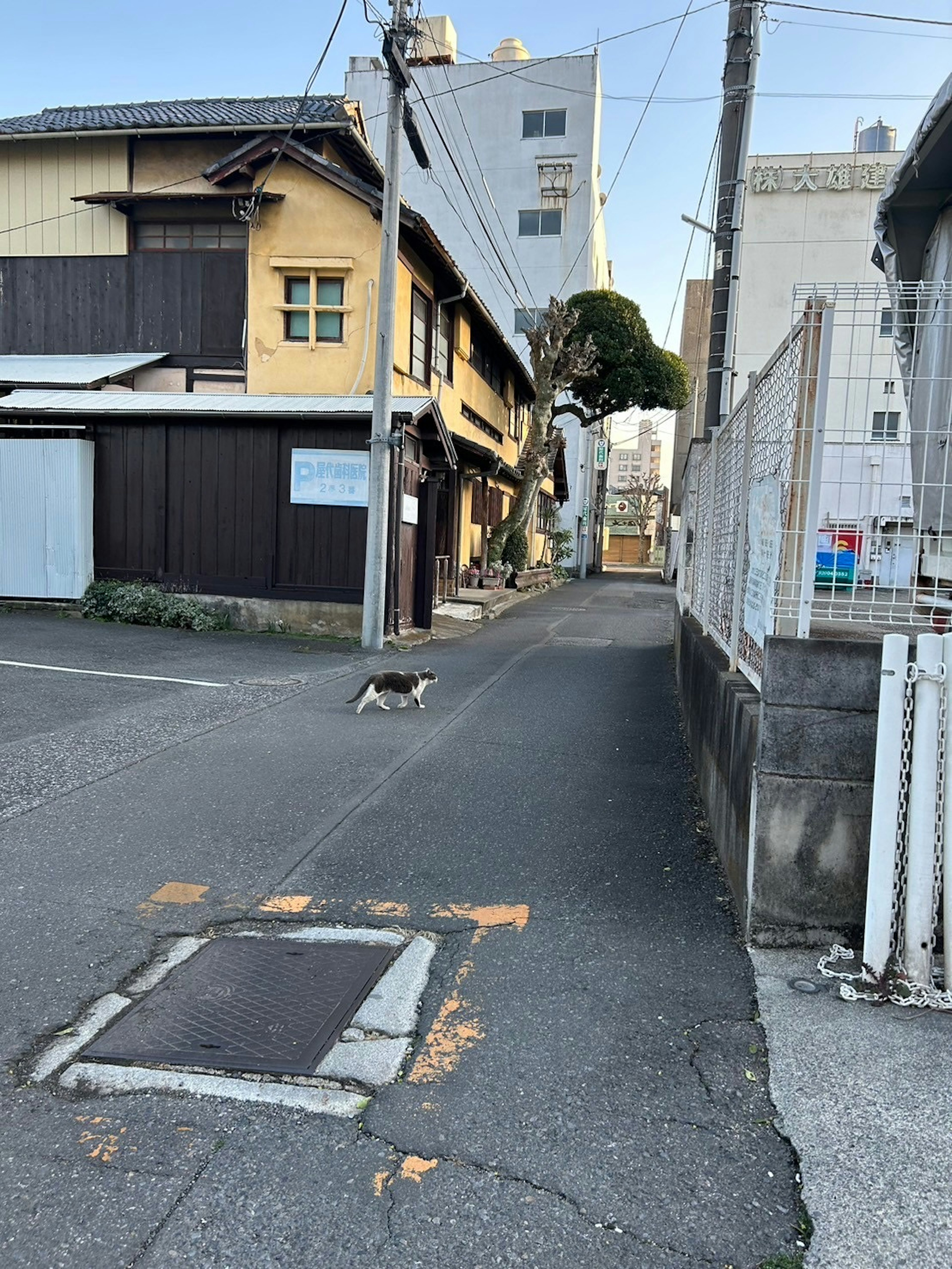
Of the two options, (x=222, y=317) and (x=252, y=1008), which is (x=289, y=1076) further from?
(x=222, y=317)

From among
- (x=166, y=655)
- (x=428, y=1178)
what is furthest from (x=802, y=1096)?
(x=166, y=655)

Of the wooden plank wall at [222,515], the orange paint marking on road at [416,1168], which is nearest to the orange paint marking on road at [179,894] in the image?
the orange paint marking on road at [416,1168]

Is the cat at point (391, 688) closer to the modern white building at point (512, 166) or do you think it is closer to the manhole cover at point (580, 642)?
the manhole cover at point (580, 642)

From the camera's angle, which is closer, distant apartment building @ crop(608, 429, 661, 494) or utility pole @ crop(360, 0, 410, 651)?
utility pole @ crop(360, 0, 410, 651)

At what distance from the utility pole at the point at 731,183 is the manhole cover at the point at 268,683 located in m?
5.16

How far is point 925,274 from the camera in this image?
19.2 ft

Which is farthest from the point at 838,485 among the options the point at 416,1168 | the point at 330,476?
the point at 330,476

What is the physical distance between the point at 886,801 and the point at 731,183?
7956 millimetres

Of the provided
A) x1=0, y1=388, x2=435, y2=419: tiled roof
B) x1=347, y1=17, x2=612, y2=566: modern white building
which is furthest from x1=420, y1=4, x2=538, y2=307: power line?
x1=0, y1=388, x2=435, y2=419: tiled roof

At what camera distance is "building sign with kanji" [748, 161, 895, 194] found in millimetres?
28656

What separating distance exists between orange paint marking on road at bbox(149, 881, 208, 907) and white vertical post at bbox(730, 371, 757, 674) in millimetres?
2975

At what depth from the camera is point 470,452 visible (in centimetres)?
1761

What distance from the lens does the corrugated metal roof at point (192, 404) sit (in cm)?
1260

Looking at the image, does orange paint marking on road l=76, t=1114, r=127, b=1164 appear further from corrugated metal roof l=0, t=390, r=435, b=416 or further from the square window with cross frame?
the square window with cross frame
